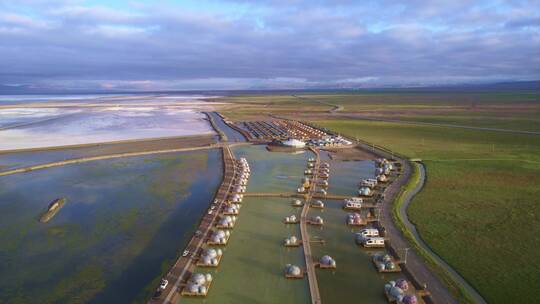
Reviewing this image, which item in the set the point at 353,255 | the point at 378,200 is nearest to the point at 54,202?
the point at 353,255

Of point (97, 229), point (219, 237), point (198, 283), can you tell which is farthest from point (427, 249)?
point (97, 229)

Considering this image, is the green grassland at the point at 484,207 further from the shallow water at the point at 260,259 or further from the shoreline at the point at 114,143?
the shoreline at the point at 114,143

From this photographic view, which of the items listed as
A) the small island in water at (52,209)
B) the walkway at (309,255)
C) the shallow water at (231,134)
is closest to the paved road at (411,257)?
the walkway at (309,255)

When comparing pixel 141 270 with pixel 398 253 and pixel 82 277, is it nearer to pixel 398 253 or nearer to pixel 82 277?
pixel 82 277

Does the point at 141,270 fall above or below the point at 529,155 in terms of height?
below

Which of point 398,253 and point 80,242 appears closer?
point 398,253

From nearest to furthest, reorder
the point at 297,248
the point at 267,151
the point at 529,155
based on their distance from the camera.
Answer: the point at 297,248, the point at 529,155, the point at 267,151

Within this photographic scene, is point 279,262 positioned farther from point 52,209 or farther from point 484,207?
point 52,209
